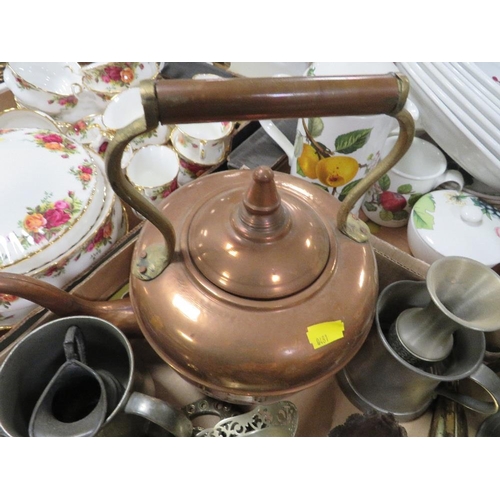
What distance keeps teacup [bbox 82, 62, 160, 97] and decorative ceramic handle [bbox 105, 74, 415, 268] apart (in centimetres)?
71

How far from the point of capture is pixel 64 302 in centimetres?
58

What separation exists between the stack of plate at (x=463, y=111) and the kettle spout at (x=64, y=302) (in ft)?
2.35

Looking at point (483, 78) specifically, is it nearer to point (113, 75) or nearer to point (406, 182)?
point (406, 182)

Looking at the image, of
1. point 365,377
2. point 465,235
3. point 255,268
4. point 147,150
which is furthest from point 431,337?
point 147,150

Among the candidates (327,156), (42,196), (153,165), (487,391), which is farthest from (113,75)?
(487,391)

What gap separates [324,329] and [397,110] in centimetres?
23

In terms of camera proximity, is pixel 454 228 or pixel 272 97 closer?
pixel 272 97

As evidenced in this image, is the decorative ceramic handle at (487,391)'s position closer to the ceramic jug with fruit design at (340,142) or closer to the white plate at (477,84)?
the ceramic jug with fruit design at (340,142)

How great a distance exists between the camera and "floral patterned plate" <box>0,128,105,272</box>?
59 cm

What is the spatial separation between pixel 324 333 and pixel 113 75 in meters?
0.87

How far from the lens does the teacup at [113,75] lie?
0.93 m

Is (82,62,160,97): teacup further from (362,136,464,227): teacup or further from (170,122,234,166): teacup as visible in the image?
(362,136,464,227): teacup

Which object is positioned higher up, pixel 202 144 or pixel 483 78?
pixel 483 78

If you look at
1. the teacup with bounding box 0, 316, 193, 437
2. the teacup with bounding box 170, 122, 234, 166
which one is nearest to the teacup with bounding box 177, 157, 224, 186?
the teacup with bounding box 170, 122, 234, 166
